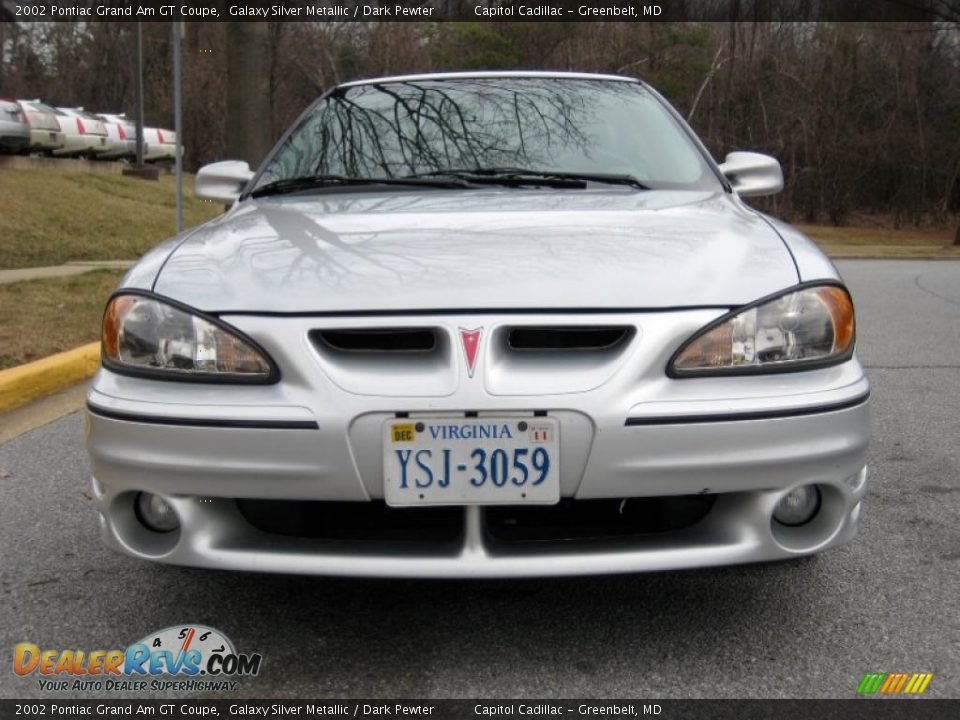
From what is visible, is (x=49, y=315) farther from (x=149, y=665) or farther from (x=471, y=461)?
(x=471, y=461)

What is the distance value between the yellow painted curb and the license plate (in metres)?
3.57

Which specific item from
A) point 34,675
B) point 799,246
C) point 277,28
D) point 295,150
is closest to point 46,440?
point 295,150

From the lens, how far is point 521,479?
2.05 metres

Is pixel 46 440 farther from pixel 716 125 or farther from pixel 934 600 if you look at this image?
pixel 716 125

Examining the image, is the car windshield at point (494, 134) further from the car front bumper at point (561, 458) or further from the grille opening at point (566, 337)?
the car front bumper at point (561, 458)

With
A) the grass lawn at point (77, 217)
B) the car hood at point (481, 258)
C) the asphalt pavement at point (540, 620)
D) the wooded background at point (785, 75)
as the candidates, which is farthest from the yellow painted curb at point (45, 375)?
the wooded background at point (785, 75)

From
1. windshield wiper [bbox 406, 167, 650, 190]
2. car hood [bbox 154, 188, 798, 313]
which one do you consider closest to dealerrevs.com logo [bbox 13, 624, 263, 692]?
car hood [bbox 154, 188, 798, 313]

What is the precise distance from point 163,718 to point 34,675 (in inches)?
15.2

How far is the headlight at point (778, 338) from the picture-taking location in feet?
7.04

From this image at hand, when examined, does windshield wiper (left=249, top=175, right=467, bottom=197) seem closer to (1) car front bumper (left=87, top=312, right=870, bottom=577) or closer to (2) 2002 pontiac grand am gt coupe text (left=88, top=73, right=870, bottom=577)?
(2) 2002 pontiac grand am gt coupe text (left=88, top=73, right=870, bottom=577)

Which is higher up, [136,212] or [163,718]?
[163,718]

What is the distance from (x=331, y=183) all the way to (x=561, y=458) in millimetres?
1544

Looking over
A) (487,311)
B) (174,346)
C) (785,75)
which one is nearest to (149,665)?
(174,346)

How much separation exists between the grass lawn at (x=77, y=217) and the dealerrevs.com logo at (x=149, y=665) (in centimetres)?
966
